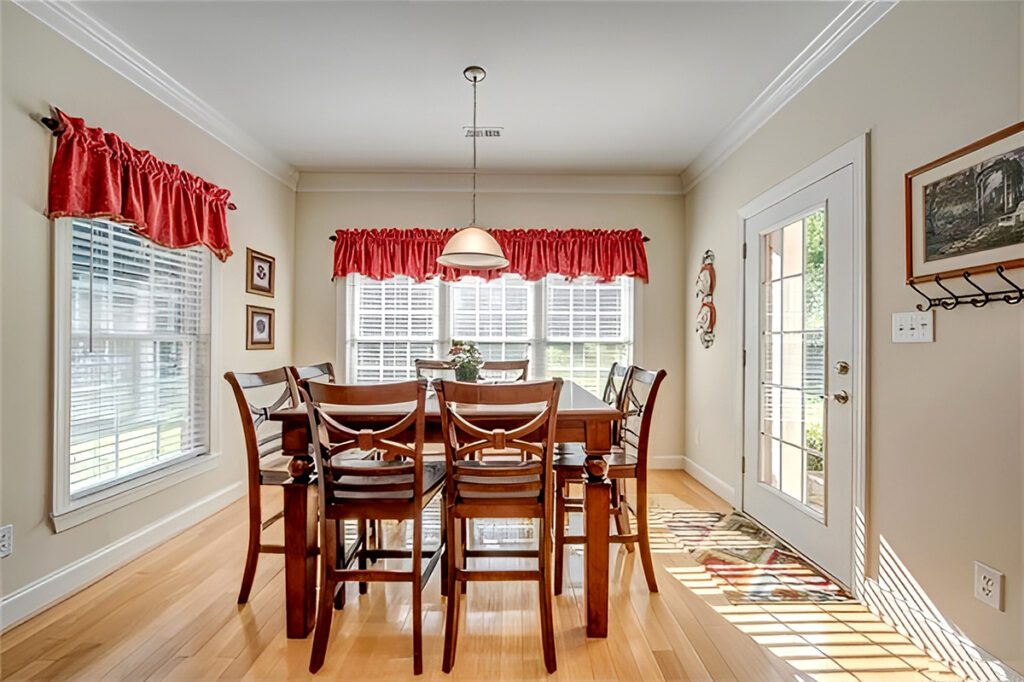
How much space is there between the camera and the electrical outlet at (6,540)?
2.07m

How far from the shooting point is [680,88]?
3082 millimetres

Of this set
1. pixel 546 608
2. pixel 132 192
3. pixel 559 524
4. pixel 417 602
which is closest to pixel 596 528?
pixel 559 524

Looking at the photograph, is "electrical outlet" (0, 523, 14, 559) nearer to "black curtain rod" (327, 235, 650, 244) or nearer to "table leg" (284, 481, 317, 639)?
"table leg" (284, 481, 317, 639)

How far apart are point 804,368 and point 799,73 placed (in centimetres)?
159

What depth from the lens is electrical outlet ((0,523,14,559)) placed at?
6.79 feet

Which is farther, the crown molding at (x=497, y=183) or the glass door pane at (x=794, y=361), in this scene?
the crown molding at (x=497, y=183)

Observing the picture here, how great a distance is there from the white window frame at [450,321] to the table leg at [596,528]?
2691mm

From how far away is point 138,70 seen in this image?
2.76 metres

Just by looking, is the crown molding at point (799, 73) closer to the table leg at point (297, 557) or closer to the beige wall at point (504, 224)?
the beige wall at point (504, 224)

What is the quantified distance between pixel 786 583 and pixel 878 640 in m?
0.47

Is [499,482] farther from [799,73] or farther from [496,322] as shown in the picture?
[496,322]

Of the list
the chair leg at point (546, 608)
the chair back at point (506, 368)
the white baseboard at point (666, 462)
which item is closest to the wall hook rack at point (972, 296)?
the chair leg at point (546, 608)

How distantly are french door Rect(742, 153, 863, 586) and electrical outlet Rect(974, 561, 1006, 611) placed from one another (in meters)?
0.62

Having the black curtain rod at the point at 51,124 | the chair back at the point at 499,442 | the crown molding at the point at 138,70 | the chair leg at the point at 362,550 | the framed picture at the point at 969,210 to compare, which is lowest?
the chair leg at the point at 362,550
